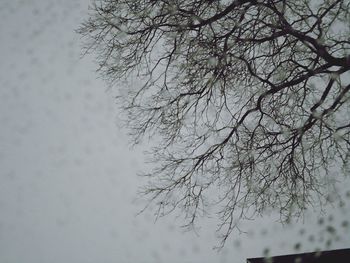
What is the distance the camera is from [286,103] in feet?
19.5

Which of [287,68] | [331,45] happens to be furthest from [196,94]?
[331,45]

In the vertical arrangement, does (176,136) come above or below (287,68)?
below

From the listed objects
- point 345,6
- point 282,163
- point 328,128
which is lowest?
point 282,163

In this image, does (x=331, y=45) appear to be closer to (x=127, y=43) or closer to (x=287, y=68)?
(x=287, y=68)

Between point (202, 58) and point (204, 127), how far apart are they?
1.34m

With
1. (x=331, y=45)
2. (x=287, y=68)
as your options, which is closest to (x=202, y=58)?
(x=287, y=68)

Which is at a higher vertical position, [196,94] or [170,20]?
[170,20]

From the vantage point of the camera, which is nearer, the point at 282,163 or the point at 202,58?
the point at 202,58

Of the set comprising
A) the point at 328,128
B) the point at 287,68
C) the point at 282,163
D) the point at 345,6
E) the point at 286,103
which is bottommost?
the point at 282,163

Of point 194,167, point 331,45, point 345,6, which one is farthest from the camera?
point 194,167

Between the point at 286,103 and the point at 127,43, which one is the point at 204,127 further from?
the point at 127,43

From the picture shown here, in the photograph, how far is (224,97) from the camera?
5656 mm

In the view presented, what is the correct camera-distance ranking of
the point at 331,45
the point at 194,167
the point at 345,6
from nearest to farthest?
the point at 345,6
the point at 331,45
the point at 194,167

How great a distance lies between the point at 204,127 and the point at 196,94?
67 centimetres
